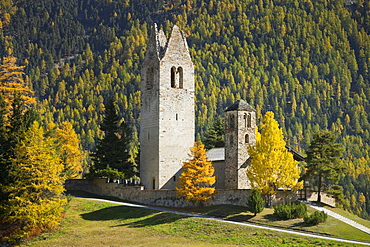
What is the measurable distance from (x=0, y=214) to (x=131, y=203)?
51.3 feet

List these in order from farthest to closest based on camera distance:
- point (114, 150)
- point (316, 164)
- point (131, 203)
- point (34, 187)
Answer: point (114, 150) < point (131, 203) < point (316, 164) < point (34, 187)

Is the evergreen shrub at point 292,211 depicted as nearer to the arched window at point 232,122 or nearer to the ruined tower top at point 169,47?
the arched window at point 232,122

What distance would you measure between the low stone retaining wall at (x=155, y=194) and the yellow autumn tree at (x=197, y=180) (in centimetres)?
97

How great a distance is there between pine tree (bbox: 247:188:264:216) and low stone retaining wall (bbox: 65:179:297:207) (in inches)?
114

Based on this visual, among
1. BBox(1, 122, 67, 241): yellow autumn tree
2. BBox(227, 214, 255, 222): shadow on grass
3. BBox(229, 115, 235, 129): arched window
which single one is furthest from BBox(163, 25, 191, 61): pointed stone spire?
BBox(227, 214, 255, 222): shadow on grass

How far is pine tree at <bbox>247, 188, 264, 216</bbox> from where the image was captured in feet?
173

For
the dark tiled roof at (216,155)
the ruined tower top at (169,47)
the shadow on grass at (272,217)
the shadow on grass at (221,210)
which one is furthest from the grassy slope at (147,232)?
the ruined tower top at (169,47)

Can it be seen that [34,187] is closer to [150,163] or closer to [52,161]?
[52,161]

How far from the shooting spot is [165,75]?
67750 mm

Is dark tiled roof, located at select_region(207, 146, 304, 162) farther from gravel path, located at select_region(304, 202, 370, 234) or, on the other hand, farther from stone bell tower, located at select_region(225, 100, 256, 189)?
gravel path, located at select_region(304, 202, 370, 234)

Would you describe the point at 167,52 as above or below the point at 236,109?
above

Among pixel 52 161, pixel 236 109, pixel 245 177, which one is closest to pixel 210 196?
pixel 245 177

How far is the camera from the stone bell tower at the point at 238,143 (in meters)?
58.8

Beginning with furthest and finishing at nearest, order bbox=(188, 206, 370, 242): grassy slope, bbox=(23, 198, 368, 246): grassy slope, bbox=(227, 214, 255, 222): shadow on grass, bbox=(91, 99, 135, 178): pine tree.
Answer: bbox=(91, 99, 135, 178): pine tree < bbox=(227, 214, 255, 222): shadow on grass < bbox=(188, 206, 370, 242): grassy slope < bbox=(23, 198, 368, 246): grassy slope
